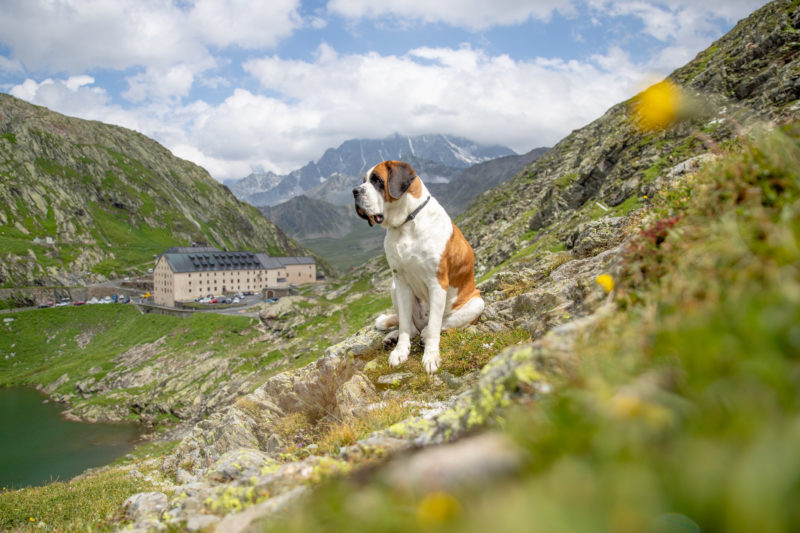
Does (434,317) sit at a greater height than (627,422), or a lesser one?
lesser

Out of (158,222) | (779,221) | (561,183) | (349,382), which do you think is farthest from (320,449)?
(158,222)

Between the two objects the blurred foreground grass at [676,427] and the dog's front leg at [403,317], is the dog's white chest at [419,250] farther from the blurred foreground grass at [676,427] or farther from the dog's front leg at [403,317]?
the blurred foreground grass at [676,427]

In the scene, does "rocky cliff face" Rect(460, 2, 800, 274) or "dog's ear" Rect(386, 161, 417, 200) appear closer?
"dog's ear" Rect(386, 161, 417, 200)

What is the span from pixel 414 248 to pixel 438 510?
6.16 metres

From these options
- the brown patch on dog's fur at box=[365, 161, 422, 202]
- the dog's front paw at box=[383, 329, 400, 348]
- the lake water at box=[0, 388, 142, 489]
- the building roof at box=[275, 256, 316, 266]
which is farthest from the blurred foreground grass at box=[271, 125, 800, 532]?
the building roof at box=[275, 256, 316, 266]

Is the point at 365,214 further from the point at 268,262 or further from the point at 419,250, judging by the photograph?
the point at 268,262

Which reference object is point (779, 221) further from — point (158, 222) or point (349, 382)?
point (158, 222)

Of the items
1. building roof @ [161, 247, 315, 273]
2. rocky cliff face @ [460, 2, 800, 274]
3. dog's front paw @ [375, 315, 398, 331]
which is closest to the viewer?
dog's front paw @ [375, 315, 398, 331]

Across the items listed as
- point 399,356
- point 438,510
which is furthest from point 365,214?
point 438,510

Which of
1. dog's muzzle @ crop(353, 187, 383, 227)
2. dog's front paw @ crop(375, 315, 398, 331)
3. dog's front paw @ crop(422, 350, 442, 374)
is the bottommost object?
dog's front paw @ crop(422, 350, 442, 374)

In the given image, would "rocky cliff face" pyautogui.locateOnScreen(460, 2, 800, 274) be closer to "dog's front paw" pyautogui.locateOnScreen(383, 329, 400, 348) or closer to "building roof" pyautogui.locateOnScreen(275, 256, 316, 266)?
"dog's front paw" pyautogui.locateOnScreen(383, 329, 400, 348)

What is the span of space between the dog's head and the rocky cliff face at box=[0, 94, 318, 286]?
133 meters

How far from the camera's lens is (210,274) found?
113312mm

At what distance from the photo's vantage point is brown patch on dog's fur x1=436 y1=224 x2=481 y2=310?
7702 mm
